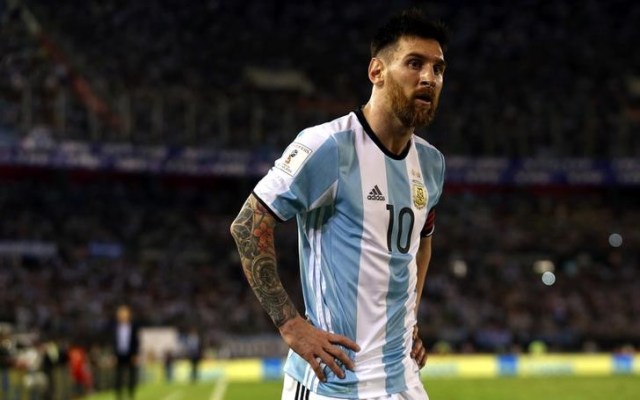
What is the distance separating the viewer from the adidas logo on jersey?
3996mm

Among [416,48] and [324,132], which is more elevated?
[416,48]

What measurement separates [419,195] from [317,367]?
0.81 metres

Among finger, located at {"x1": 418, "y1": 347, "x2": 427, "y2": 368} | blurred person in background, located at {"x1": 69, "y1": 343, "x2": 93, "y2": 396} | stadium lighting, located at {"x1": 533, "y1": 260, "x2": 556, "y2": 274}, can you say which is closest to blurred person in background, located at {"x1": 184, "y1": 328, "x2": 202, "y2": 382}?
blurred person in background, located at {"x1": 69, "y1": 343, "x2": 93, "y2": 396}

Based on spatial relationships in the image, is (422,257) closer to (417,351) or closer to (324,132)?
(417,351)

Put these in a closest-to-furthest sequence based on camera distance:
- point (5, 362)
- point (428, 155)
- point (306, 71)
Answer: point (428, 155)
point (5, 362)
point (306, 71)

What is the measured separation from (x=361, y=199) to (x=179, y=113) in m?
29.5

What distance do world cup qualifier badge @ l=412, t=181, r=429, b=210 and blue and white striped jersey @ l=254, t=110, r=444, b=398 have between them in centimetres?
4

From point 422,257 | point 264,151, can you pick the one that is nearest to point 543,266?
point 264,151

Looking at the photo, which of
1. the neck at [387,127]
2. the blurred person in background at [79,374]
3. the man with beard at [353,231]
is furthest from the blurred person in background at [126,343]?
the neck at [387,127]

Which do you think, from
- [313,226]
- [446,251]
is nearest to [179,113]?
[446,251]

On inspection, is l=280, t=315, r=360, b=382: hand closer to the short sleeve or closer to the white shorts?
the white shorts

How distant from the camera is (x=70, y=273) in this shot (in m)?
29.0

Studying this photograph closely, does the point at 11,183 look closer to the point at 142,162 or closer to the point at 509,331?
the point at 142,162

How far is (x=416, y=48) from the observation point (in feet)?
13.1
